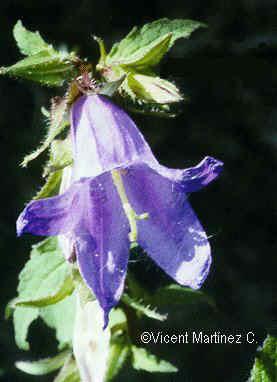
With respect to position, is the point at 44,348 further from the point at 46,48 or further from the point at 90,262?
the point at 46,48

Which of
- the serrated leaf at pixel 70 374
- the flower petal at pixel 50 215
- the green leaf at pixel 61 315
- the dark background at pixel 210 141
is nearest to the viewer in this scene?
the flower petal at pixel 50 215

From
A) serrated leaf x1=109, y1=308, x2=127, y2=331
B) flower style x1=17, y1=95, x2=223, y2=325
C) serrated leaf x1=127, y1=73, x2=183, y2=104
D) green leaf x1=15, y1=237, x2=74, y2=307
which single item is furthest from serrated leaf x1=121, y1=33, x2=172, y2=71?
serrated leaf x1=109, y1=308, x2=127, y2=331

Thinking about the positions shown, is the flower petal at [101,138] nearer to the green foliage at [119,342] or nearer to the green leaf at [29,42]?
the green leaf at [29,42]

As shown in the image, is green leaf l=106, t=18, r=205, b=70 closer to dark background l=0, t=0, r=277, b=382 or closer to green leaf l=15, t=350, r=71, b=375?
dark background l=0, t=0, r=277, b=382

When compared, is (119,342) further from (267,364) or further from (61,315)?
(267,364)

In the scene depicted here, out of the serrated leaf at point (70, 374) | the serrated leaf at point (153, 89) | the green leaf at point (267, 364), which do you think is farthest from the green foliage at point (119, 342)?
the serrated leaf at point (153, 89)

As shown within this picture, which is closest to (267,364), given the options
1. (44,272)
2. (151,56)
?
(44,272)
